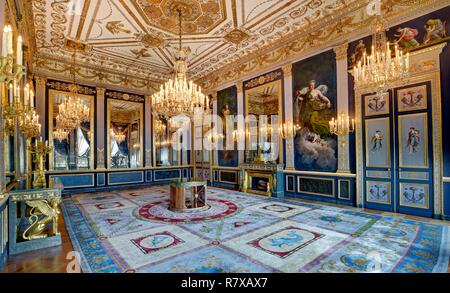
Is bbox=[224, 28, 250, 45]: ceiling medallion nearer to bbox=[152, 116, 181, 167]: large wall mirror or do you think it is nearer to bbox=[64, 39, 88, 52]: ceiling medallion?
bbox=[64, 39, 88, 52]: ceiling medallion

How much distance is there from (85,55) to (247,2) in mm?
6212

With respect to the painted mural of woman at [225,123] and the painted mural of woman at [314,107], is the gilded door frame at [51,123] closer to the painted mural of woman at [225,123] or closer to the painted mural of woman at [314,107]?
the painted mural of woman at [225,123]

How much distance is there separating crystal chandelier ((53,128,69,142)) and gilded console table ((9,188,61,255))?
5.43m

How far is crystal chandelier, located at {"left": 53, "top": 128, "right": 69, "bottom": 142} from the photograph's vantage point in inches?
325

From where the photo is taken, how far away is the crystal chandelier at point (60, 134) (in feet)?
27.1

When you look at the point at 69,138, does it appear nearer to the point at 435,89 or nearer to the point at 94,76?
the point at 94,76

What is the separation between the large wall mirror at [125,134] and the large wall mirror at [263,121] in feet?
16.4

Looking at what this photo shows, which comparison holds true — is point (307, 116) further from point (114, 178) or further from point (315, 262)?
point (114, 178)

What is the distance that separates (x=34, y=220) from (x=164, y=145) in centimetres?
737

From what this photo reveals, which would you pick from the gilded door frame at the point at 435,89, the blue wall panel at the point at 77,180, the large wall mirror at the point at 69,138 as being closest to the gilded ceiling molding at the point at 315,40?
the gilded door frame at the point at 435,89

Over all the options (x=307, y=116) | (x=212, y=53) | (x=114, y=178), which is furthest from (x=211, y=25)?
(x=114, y=178)

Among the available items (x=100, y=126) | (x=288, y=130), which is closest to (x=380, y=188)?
(x=288, y=130)

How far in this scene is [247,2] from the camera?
5.51 m

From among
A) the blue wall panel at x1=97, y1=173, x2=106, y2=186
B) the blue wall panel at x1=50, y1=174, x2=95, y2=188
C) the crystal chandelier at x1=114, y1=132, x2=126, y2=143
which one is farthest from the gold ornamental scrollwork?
the crystal chandelier at x1=114, y1=132, x2=126, y2=143
